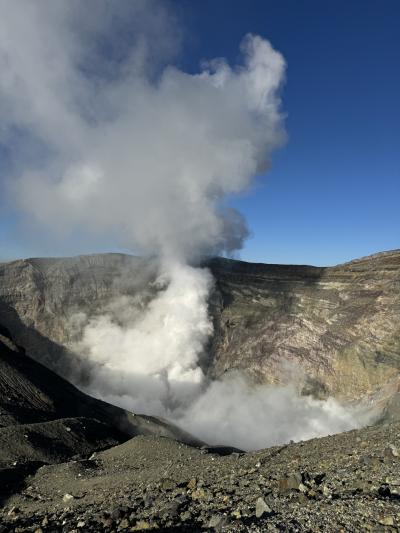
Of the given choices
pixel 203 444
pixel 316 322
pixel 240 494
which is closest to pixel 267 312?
pixel 316 322

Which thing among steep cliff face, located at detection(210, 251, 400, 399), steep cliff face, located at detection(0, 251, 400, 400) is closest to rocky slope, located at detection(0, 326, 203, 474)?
steep cliff face, located at detection(210, 251, 400, 399)

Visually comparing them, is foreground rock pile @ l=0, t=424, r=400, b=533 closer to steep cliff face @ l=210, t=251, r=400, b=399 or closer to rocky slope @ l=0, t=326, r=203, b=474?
rocky slope @ l=0, t=326, r=203, b=474

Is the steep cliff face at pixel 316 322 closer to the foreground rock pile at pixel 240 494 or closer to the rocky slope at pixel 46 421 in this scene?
the rocky slope at pixel 46 421

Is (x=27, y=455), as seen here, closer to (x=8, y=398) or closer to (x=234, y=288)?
(x=8, y=398)

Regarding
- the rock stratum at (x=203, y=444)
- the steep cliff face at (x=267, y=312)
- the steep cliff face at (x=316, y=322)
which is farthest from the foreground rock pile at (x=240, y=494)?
the steep cliff face at (x=316, y=322)

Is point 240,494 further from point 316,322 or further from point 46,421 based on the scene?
point 316,322

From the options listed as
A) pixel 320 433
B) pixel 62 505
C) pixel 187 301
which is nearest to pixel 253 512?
pixel 62 505
